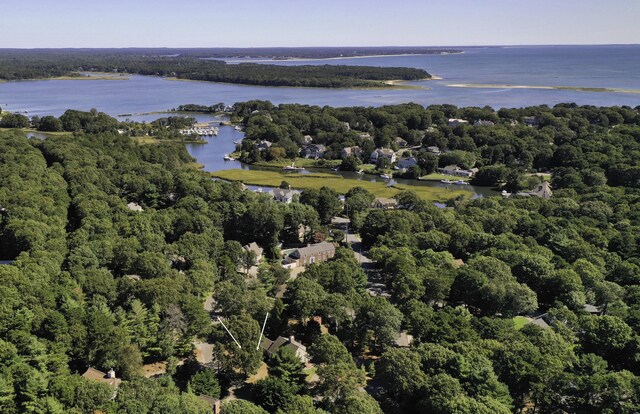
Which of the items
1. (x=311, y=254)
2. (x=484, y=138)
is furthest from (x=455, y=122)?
(x=311, y=254)

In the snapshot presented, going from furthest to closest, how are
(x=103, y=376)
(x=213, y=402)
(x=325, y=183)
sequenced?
(x=325, y=183) < (x=103, y=376) < (x=213, y=402)

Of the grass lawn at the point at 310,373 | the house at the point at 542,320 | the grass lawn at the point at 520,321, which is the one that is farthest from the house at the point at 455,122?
the grass lawn at the point at 310,373

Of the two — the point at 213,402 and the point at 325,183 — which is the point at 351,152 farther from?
the point at 213,402

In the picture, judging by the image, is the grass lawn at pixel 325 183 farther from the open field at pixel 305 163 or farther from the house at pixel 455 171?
the house at pixel 455 171

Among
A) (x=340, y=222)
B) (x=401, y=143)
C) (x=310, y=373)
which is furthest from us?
(x=401, y=143)

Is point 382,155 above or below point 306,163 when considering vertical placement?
above

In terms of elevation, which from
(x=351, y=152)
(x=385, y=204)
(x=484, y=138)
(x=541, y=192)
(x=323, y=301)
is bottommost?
(x=541, y=192)

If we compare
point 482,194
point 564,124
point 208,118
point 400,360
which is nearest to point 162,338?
point 400,360
